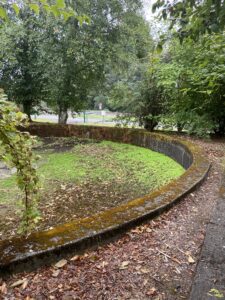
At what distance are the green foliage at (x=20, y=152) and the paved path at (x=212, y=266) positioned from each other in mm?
1220

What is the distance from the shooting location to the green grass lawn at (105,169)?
5121mm

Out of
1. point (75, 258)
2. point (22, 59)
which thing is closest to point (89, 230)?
point (75, 258)

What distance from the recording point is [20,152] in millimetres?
1959

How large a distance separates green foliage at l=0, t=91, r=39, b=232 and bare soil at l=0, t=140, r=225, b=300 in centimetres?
51

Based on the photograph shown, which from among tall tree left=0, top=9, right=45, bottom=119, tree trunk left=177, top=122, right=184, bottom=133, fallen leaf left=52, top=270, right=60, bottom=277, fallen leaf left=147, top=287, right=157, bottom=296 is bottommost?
fallen leaf left=147, top=287, right=157, bottom=296

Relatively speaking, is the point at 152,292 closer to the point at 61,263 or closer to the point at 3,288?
the point at 61,263

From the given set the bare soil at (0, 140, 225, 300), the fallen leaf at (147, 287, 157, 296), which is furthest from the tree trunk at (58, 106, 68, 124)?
the fallen leaf at (147, 287, 157, 296)

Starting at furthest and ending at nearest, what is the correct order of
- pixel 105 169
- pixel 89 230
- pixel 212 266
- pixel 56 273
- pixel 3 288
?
pixel 105 169
pixel 89 230
pixel 212 266
pixel 56 273
pixel 3 288

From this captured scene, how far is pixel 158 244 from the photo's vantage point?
2.29m

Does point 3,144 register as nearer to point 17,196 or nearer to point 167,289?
point 167,289

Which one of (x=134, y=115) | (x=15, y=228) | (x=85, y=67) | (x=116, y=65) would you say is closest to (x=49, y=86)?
(x=85, y=67)

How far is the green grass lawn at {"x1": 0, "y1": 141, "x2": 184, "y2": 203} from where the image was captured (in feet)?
16.8

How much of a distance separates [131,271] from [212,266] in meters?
0.56

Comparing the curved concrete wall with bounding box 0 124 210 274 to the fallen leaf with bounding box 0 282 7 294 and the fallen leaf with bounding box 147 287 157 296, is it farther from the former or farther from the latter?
the fallen leaf with bounding box 147 287 157 296
